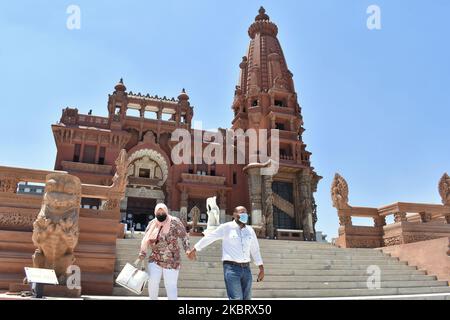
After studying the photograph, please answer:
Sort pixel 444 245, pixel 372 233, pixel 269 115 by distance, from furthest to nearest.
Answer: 1. pixel 269 115
2. pixel 372 233
3. pixel 444 245

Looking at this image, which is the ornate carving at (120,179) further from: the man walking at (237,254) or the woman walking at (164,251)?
the man walking at (237,254)

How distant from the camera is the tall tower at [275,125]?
2781 centimetres

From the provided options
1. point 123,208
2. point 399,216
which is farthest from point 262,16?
point 399,216

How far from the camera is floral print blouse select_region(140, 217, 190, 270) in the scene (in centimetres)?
463

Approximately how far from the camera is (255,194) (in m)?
27.5

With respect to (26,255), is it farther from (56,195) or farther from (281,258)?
(281,258)

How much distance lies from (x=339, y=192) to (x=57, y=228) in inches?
454

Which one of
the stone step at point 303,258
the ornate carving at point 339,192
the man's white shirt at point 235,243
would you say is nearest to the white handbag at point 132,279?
the man's white shirt at point 235,243

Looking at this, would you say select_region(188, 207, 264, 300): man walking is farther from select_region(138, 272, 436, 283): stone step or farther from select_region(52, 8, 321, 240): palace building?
select_region(52, 8, 321, 240): palace building

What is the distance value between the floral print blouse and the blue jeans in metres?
0.72

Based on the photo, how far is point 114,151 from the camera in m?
27.1

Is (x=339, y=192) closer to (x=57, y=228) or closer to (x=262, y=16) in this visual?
(x=57, y=228)

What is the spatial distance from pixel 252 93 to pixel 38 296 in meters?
28.6
